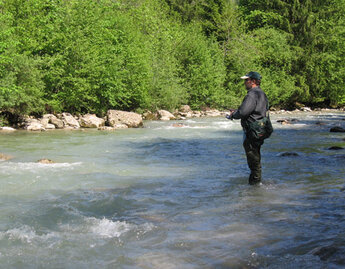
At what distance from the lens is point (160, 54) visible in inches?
1324

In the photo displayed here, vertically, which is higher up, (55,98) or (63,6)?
(63,6)

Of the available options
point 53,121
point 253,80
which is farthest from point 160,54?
point 253,80

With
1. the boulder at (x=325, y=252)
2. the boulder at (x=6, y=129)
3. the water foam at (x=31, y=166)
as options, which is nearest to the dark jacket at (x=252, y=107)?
the boulder at (x=325, y=252)

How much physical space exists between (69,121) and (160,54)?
1350cm

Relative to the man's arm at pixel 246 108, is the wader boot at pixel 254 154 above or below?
below

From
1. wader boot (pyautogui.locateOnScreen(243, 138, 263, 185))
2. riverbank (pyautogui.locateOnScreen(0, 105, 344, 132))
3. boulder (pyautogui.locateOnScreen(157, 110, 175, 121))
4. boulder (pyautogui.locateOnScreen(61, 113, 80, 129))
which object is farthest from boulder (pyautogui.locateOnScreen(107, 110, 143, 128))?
wader boot (pyautogui.locateOnScreen(243, 138, 263, 185))

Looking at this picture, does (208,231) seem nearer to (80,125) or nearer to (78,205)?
(78,205)

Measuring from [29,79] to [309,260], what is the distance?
62.2 ft

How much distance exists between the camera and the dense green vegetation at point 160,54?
22.9 metres

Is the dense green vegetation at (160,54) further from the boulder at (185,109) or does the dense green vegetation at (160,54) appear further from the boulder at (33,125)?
the boulder at (185,109)

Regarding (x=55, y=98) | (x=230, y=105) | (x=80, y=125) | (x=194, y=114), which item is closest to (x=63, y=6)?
(x=55, y=98)

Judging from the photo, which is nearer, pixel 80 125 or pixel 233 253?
pixel 233 253

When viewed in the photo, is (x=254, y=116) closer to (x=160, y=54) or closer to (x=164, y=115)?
(x=164, y=115)

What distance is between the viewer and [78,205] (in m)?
6.57
